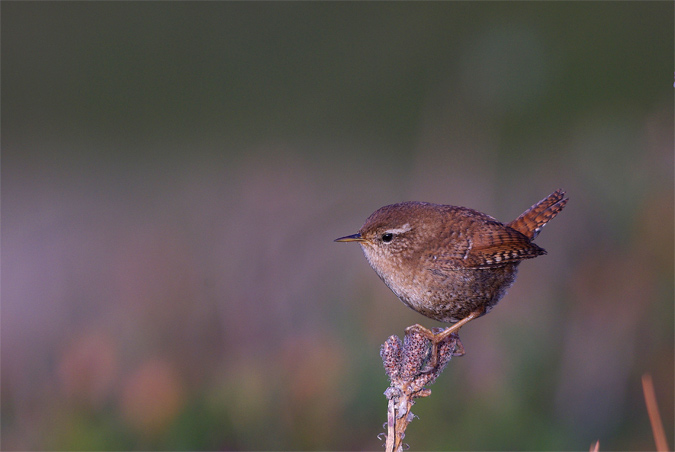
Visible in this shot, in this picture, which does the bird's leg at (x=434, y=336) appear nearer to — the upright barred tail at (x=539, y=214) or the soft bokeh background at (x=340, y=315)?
the upright barred tail at (x=539, y=214)

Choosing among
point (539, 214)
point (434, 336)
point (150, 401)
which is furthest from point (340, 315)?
point (434, 336)

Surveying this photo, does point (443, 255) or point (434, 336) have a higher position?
point (443, 255)

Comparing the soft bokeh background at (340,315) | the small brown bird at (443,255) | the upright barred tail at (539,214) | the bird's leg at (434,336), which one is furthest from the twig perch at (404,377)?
the soft bokeh background at (340,315)

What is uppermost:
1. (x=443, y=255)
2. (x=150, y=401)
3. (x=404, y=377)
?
(x=443, y=255)

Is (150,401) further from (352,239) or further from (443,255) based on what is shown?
(443,255)

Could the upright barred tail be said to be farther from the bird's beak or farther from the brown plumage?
the bird's beak

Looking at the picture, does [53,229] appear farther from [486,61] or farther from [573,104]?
[573,104]
